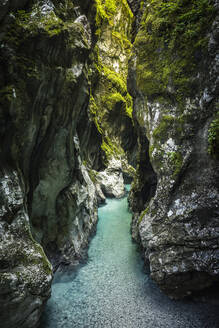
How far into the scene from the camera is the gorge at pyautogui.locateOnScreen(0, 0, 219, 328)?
4.90 metres

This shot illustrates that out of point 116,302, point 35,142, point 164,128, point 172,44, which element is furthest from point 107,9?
point 116,302

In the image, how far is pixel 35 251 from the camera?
201 inches

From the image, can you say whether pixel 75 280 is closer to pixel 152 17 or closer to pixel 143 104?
pixel 143 104

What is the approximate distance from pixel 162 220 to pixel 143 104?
4.95 m

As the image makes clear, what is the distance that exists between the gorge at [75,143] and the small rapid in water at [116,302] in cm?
57

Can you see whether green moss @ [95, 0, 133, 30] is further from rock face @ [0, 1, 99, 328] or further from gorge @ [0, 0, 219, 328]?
rock face @ [0, 1, 99, 328]

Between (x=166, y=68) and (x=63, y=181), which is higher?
(x=166, y=68)

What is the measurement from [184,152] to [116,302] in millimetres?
5331

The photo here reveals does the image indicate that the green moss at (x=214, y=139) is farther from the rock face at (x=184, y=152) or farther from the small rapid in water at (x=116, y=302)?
the small rapid in water at (x=116, y=302)

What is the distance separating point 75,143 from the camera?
9.12 metres

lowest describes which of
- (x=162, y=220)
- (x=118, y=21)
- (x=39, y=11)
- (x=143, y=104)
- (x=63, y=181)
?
(x=162, y=220)

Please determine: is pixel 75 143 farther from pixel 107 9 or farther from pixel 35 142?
pixel 107 9

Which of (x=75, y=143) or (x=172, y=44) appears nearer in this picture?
(x=172, y=44)

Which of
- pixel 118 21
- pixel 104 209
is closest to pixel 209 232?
pixel 104 209
